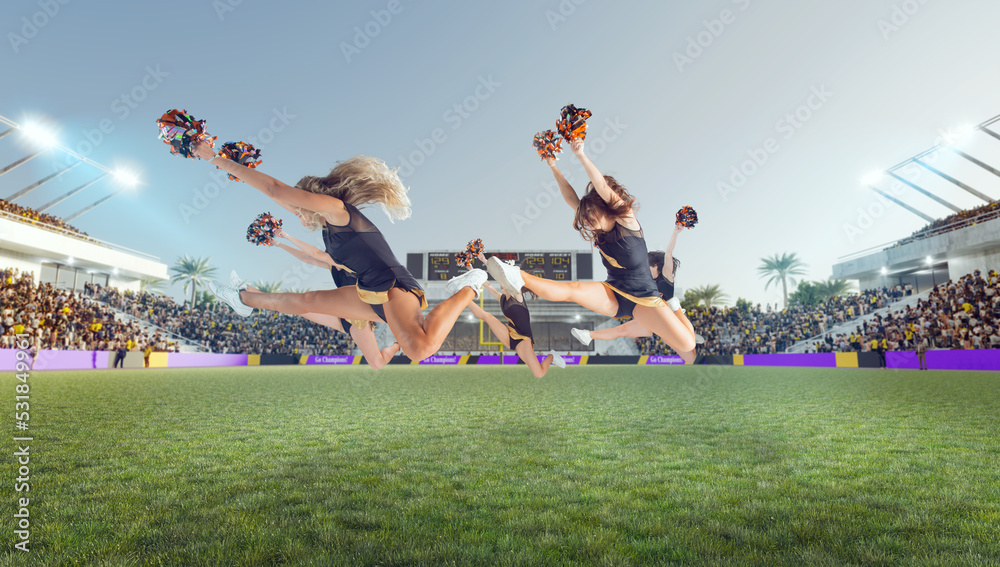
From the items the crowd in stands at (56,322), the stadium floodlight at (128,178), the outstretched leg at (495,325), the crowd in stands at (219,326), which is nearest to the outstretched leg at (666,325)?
the outstretched leg at (495,325)

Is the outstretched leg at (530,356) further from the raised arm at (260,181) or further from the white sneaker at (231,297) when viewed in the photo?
the white sneaker at (231,297)

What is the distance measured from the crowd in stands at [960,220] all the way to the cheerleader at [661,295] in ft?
113

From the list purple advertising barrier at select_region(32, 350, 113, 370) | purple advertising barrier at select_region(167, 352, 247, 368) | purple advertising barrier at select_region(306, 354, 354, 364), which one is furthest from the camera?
purple advertising barrier at select_region(306, 354, 354, 364)

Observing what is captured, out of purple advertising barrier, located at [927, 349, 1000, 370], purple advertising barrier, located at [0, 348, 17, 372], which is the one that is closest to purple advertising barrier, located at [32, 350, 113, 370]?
purple advertising barrier, located at [0, 348, 17, 372]

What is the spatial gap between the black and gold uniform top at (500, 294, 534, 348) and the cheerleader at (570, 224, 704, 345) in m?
0.79

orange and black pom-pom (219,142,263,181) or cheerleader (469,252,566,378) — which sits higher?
orange and black pom-pom (219,142,263,181)

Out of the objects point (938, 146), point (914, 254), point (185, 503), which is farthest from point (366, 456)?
point (938, 146)

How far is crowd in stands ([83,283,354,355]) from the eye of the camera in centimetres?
2717

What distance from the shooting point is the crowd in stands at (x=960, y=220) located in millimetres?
28953

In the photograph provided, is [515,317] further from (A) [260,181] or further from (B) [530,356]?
(A) [260,181]

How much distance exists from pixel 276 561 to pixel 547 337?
34519 mm

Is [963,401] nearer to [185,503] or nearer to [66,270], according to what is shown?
[185,503]

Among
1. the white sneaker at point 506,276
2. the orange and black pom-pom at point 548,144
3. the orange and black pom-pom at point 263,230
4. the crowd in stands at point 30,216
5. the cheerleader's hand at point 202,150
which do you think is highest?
the crowd in stands at point 30,216

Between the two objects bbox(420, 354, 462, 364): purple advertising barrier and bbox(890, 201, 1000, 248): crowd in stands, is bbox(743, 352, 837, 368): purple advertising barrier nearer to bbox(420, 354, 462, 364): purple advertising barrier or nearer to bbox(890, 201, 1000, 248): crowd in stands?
bbox(890, 201, 1000, 248): crowd in stands
